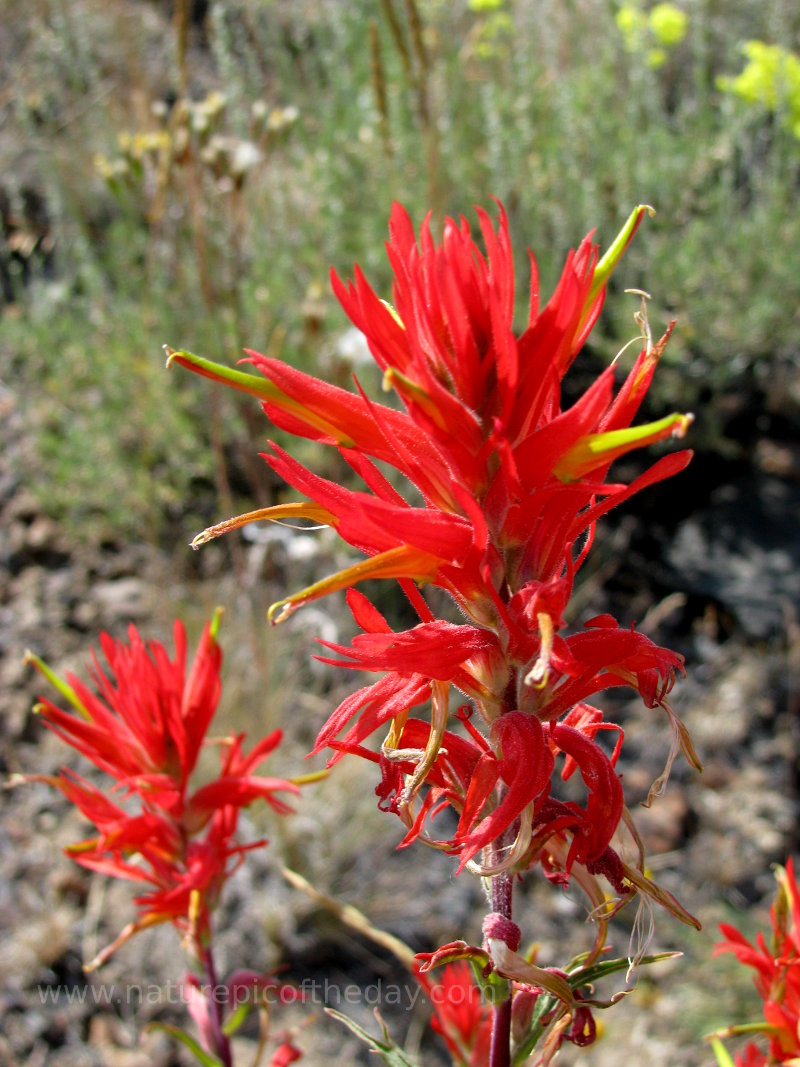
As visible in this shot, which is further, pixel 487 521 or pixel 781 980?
pixel 781 980

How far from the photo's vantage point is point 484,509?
611 mm

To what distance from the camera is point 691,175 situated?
3363 millimetres

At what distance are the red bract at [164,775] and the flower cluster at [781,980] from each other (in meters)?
0.51

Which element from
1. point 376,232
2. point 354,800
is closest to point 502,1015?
point 354,800

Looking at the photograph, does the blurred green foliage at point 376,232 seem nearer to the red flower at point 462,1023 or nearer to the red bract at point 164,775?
the red bract at point 164,775

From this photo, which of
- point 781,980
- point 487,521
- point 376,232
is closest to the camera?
point 487,521

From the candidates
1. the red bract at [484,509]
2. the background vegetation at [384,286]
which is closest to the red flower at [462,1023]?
the red bract at [484,509]

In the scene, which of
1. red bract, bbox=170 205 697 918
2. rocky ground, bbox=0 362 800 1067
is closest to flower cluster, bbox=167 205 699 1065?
red bract, bbox=170 205 697 918

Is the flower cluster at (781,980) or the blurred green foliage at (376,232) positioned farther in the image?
the blurred green foliage at (376,232)

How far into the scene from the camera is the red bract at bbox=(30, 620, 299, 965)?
95 cm

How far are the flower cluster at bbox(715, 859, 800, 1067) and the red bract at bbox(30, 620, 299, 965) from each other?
1.68 feet

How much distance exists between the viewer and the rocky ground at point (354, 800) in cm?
210

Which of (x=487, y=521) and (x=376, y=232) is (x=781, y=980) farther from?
(x=376, y=232)

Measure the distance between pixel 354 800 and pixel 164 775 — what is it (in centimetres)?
154
